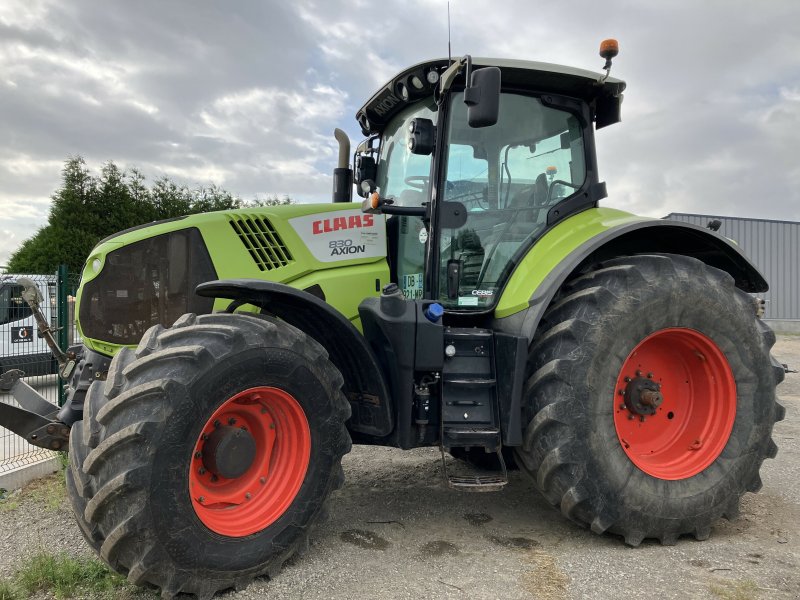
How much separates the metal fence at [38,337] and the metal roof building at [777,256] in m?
22.2

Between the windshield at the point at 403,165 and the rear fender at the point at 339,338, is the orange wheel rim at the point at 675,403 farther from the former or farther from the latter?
the windshield at the point at 403,165

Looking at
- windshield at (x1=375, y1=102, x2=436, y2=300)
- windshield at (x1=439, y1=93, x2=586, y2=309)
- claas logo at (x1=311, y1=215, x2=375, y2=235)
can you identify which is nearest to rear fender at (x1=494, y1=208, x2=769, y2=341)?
windshield at (x1=439, y1=93, x2=586, y2=309)

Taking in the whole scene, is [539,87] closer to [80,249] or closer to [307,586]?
[307,586]

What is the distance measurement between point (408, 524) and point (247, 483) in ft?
3.88

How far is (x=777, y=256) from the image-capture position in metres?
22.5

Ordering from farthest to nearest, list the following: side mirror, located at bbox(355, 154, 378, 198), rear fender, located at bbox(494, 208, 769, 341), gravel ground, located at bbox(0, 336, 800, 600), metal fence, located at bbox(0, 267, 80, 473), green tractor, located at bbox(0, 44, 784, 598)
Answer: metal fence, located at bbox(0, 267, 80, 473) → side mirror, located at bbox(355, 154, 378, 198) → rear fender, located at bbox(494, 208, 769, 341) → gravel ground, located at bbox(0, 336, 800, 600) → green tractor, located at bbox(0, 44, 784, 598)

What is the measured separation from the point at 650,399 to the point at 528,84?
2091 mm

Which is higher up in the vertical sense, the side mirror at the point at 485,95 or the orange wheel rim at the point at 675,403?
the side mirror at the point at 485,95

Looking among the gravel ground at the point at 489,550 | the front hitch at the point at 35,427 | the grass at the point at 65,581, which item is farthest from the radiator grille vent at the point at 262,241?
the grass at the point at 65,581

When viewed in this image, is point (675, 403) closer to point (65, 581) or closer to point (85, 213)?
point (65, 581)

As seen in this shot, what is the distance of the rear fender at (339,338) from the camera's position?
10.2ft

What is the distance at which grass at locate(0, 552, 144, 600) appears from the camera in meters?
2.77

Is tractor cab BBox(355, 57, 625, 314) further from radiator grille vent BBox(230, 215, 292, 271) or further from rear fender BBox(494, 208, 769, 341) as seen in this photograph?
radiator grille vent BBox(230, 215, 292, 271)

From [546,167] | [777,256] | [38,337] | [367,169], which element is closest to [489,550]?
[546,167]
